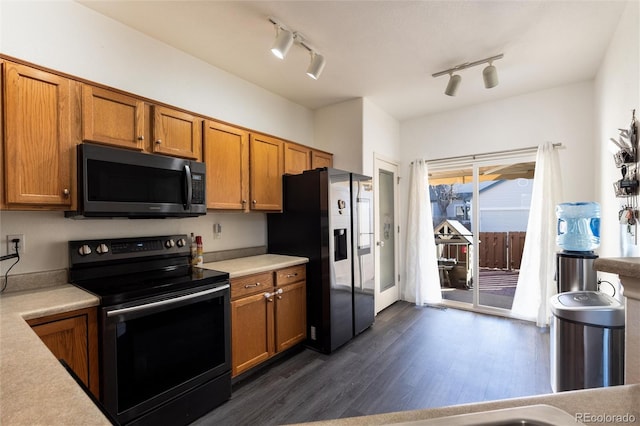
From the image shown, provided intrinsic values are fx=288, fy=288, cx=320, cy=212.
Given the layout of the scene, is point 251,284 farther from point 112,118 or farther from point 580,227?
point 580,227

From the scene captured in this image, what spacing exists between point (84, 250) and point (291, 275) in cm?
156

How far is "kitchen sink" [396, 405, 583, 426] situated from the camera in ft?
1.76

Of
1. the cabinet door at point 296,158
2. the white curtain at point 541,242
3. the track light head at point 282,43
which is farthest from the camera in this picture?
the white curtain at point 541,242

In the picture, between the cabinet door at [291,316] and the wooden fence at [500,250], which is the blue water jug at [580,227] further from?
the cabinet door at [291,316]

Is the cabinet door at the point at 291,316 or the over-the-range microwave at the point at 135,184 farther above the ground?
the over-the-range microwave at the point at 135,184

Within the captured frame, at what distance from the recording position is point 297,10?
2.02 metres

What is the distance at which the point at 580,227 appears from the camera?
102 inches

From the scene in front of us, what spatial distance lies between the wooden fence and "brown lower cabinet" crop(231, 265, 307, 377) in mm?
2600

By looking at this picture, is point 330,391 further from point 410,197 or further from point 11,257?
point 410,197

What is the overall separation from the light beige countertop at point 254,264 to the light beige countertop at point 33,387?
1.23 m

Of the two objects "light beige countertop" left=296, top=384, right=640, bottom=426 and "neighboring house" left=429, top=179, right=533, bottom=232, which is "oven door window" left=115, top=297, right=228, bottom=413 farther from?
"neighboring house" left=429, top=179, right=533, bottom=232

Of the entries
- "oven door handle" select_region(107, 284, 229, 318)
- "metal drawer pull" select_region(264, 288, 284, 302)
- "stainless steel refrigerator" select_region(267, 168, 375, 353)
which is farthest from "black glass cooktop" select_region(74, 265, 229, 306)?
"stainless steel refrigerator" select_region(267, 168, 375, 353)

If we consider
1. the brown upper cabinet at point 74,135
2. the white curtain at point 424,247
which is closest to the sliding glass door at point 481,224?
the white curtain at point 424,247

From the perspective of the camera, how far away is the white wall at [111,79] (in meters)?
1.76
